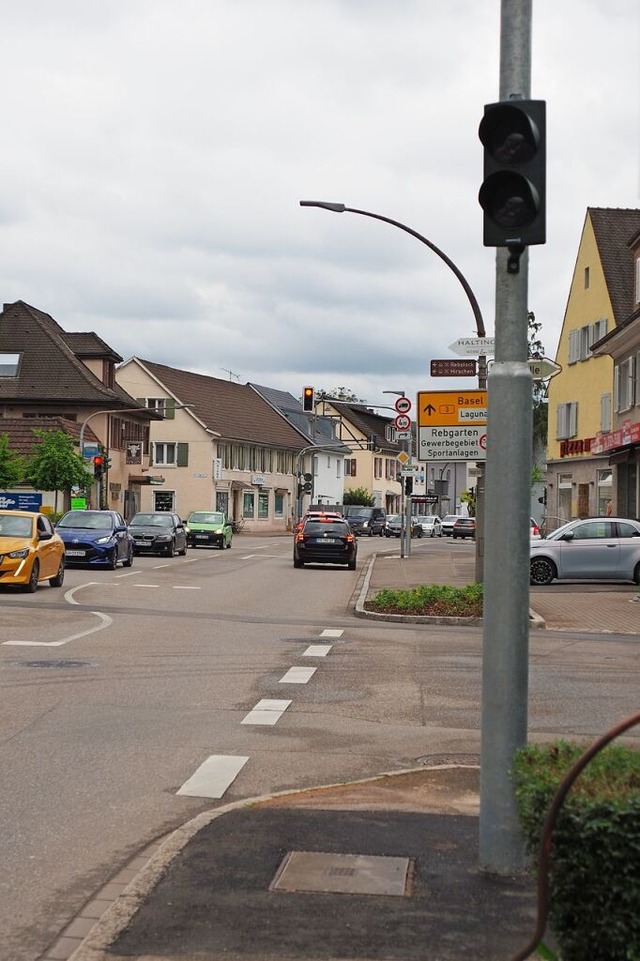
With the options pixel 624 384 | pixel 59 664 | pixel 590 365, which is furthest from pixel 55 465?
pixel 59 664

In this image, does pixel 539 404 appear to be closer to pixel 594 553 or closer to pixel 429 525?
pixel 429 525

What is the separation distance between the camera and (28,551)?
24.3 m

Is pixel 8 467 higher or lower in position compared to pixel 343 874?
higher

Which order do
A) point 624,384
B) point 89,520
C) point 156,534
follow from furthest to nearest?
1. point 156,534
2. point 624,384
3. point 89,520

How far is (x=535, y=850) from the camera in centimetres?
429

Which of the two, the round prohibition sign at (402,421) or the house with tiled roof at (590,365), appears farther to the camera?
the house with tiled roof at (590,365)

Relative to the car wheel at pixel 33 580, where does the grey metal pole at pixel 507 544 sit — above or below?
above

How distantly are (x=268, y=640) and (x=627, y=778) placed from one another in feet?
41.9

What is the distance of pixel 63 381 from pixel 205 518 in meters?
16.2

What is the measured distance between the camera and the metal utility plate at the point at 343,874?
17.8 ft

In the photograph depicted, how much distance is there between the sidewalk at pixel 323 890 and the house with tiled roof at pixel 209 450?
77.3 meters

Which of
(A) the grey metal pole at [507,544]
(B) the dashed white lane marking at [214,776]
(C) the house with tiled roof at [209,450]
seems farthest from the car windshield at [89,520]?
(C) the house with tiled roof at [209,450]

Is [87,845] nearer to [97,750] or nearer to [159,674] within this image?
[97,750]

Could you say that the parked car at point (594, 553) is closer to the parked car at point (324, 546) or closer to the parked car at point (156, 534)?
the parked car at point (324, 546)
